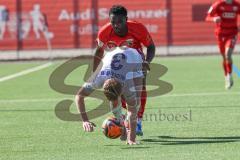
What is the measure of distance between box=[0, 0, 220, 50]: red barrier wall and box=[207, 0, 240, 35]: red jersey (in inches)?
520

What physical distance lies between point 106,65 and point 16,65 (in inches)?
714

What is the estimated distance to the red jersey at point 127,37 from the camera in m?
11.3

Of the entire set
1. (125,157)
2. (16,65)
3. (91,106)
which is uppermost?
(125,157)

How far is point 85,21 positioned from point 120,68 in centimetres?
2250

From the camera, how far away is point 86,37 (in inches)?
1318

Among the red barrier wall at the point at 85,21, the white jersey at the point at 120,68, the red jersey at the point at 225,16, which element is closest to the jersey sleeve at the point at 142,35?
the white jersey at the point at 120,68

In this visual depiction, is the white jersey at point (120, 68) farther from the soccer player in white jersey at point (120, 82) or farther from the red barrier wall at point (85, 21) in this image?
the red barrier wall at point (85, 21)

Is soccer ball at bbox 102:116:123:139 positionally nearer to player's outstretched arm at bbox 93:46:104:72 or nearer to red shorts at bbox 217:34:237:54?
player's outstretched arm at bbox 93:46:104:72

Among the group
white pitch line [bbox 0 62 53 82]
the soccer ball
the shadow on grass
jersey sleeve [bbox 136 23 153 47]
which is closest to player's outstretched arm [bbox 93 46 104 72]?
jersey sleeve [bbox 136 23 153 47]

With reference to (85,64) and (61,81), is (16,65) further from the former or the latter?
(61,81)

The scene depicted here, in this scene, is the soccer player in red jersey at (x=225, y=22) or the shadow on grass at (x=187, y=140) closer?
the shadow on grass at (x=187, y=140)

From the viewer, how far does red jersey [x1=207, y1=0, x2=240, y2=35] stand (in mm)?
19562

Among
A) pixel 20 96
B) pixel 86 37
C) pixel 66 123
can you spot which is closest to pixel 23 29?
pixel 86 37

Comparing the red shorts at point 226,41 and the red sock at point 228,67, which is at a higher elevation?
the red shorts at point 226,41
